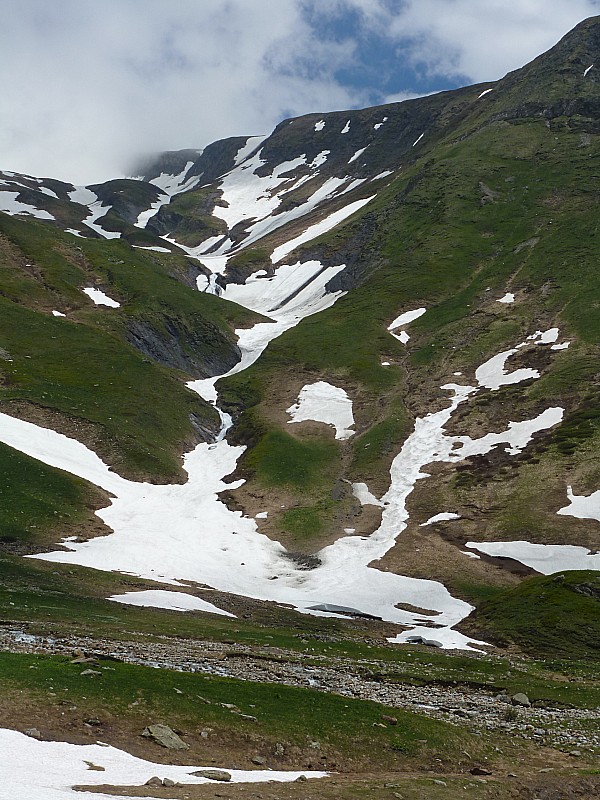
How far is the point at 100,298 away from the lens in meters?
146

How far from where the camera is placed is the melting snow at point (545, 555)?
6681cm

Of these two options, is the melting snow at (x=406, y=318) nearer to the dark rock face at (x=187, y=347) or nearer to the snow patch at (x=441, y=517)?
the dark rock face at (x=187, y=347)

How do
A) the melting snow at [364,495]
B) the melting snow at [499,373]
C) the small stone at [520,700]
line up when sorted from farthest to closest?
the melting snow at [499,373] < the melting snow at [364,495] < the small stone at [520,700]

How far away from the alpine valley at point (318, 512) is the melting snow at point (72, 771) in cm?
10

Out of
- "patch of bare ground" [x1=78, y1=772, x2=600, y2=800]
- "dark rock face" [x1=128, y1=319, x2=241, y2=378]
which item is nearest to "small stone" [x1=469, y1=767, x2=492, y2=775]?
"patch of bare ground" [x1=78, y1=772, x2=600, y2=800]

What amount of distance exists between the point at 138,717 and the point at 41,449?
6651 centimetres

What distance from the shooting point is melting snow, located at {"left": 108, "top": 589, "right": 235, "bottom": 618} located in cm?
4897

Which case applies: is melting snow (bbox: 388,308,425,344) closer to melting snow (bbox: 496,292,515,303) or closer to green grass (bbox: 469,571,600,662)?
melting snow (bbox: 496,292,515,303)

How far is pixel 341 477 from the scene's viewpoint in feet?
310

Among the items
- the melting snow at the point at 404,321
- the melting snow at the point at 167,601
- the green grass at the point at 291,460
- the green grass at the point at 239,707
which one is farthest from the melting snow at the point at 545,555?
the melting snow at the point at 404,321

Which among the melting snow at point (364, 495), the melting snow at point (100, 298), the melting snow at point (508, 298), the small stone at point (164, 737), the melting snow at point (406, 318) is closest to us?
the small stone at point (164, 737)

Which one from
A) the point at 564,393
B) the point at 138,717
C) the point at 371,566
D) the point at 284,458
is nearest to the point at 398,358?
the point at 564,393

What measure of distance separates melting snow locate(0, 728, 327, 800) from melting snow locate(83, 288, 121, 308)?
434ft

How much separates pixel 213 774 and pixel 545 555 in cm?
5844
